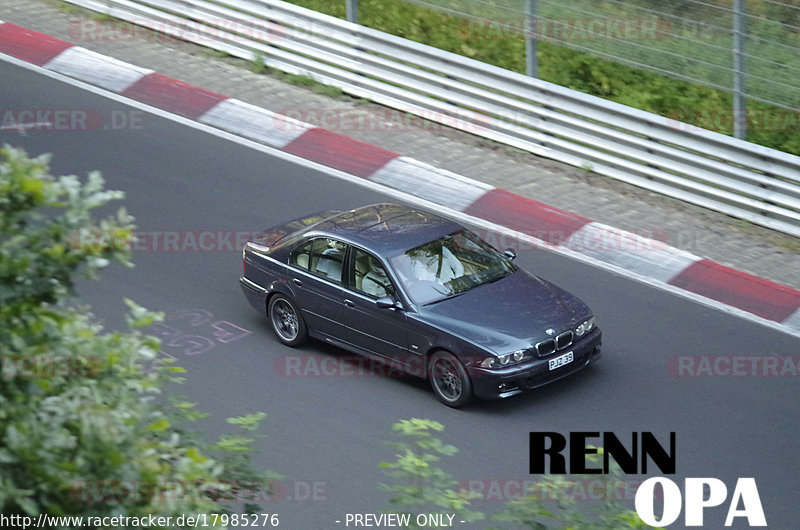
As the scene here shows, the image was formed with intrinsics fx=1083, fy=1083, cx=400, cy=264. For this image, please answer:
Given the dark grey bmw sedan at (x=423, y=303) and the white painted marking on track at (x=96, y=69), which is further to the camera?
the white painted marking on track at (x=96, y=69)

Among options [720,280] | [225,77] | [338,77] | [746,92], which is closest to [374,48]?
[338,77]

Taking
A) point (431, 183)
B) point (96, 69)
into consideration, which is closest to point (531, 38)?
point (431, 183)

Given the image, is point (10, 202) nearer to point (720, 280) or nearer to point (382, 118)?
point (720, 280)

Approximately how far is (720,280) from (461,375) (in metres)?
4.09

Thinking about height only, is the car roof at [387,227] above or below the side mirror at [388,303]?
above

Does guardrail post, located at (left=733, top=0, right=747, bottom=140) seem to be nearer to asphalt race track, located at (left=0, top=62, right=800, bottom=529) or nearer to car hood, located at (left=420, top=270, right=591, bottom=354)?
asphalt race track, located at (left=0, top=62, right=800, bottom=529)

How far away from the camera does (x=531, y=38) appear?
15.2m

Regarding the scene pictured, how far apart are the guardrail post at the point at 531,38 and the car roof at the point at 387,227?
15.2 feet

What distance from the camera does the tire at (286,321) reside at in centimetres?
1129

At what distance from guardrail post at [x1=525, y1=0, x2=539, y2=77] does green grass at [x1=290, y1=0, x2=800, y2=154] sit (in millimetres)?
142

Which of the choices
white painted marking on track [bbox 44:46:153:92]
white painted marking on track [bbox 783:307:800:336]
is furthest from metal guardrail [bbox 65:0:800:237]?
white painted marking on track [bbox 783:307:800:336]

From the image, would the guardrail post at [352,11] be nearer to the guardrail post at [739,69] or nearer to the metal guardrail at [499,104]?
the metal guardrail at [499,104]

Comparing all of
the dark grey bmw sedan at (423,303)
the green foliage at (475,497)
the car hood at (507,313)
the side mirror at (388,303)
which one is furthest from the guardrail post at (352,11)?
the green foliage at (475,497)

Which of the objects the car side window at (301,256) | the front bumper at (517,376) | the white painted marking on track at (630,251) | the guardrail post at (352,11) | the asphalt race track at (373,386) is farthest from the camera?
the guardrail post at (352,11)
